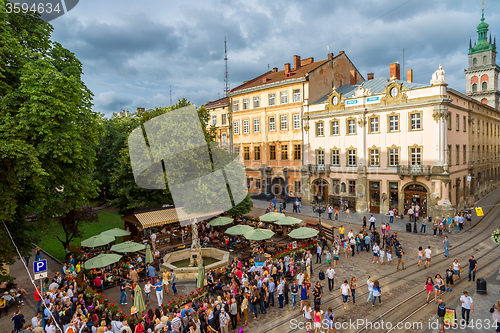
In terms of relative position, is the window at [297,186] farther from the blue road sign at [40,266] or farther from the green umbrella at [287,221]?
Result: the blue road sign at [40,266]

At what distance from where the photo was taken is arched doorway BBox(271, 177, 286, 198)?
44.0m

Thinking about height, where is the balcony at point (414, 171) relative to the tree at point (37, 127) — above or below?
below

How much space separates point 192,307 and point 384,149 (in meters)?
28.1

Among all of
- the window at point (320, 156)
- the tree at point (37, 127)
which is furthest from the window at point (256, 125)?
the tree at point (37, 127)

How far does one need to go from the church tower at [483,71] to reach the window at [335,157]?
211ft

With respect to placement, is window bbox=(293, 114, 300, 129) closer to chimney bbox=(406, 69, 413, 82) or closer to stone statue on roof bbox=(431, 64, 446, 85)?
chimney bbox=(406, 69, 413, 82)

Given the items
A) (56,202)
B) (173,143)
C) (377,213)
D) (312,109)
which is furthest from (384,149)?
(56,202)

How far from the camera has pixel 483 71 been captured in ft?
261

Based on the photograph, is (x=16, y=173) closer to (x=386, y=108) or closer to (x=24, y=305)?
(x=24, y=305)

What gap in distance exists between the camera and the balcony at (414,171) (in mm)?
31078

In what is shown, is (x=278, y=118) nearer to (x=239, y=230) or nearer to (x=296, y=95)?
(x=296, y=95)

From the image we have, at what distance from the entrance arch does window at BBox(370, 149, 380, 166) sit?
3.93 meters

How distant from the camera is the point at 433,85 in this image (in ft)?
101

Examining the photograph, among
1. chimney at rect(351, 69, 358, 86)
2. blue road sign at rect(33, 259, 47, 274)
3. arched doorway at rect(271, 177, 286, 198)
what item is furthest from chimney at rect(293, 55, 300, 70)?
blue road sign at rect(33, 259, 47, 274)
